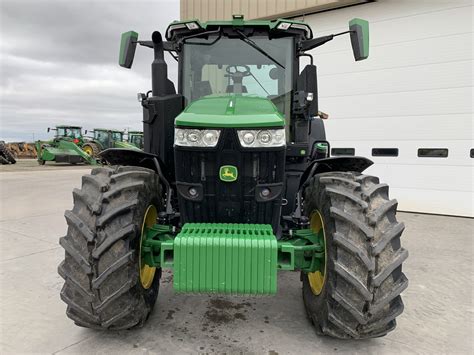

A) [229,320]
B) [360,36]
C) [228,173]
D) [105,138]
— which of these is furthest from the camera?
[105,138]

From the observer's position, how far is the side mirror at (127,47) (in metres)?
3.10

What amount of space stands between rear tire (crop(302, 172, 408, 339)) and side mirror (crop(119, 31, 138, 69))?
2.18 metres

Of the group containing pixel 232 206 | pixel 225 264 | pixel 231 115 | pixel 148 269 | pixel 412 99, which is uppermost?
pixel 412 99

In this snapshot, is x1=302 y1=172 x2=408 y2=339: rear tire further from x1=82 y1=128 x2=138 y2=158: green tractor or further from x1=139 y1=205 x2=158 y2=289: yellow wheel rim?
x1=82 y1=128 x2=138 y2=158: green tractor

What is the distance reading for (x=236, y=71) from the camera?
3.21 m

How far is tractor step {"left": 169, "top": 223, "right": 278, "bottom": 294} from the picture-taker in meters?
2.18

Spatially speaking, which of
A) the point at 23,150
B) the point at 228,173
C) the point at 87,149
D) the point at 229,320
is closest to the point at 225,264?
the point at 228,173

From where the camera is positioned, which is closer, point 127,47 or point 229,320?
point 229,320

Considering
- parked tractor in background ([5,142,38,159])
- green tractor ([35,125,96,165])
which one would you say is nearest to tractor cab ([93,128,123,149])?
green tractor ([35,125,96,165])

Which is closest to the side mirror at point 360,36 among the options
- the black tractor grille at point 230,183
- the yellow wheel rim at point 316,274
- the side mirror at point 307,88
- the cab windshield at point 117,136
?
the side mirror at point 307,88

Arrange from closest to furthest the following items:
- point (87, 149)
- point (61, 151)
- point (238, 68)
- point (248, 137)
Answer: point (248, 137) → point (238, 68) → point (61, 151) → point (87, 149)

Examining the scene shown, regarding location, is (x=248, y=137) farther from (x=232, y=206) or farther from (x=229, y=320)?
(x=229, y=320)

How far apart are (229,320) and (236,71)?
223 cm

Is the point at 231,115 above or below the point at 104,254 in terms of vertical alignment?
above
